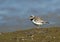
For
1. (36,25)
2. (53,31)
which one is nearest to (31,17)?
(36,25)

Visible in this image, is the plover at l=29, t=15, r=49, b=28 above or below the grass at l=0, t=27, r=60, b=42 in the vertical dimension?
above

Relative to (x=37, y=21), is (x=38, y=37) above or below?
below

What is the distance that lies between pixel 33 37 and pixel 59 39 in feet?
7.68

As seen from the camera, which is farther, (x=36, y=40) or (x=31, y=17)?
(x=31, y=17)

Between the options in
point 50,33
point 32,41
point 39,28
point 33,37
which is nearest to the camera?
point 32,41

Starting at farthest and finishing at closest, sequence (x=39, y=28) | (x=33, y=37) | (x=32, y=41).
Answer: (x=39, y=28)
(x=33, y=37)
(x=32, y=41)

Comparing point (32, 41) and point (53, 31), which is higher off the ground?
point (53, 31)

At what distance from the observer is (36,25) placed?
2539 cm

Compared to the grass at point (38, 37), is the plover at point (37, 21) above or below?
above

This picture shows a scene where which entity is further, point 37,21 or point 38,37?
A: point 37,21

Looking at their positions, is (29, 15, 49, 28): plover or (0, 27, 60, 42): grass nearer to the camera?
(0, 27, 60, 42): grass

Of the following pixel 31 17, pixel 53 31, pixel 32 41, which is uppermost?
pixel 31 17

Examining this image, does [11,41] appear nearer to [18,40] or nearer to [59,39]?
[18,40]

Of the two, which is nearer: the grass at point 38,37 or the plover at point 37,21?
the grass at point 38,37
